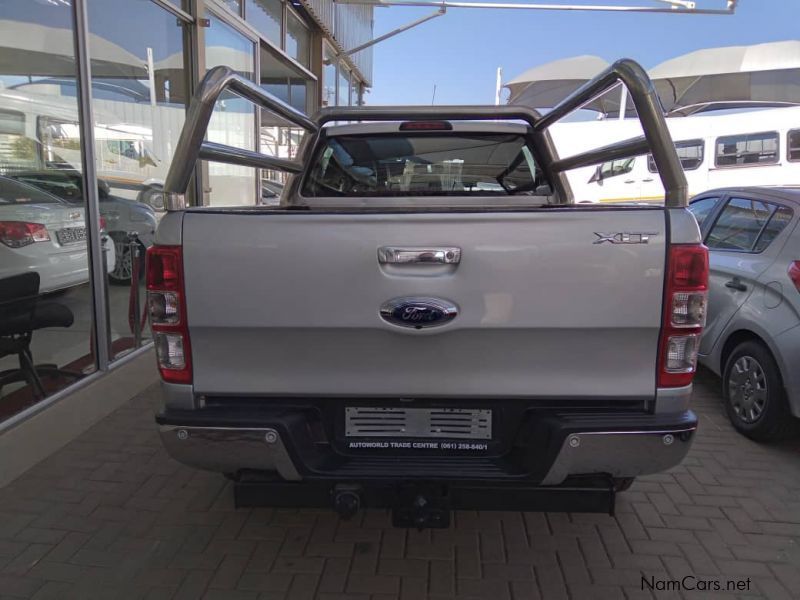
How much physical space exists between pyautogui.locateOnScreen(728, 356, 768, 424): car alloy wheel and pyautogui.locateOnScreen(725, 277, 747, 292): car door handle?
0.48m

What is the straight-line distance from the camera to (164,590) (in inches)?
102

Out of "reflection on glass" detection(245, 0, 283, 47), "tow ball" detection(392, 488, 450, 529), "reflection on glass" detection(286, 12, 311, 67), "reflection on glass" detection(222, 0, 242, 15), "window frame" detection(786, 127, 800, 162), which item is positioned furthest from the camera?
"window frame" detection(786, 127, 800, 162)

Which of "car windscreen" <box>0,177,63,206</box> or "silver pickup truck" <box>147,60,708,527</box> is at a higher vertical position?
"car windscreen" <box>0,177,63,206</box>

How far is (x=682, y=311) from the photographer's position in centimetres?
220

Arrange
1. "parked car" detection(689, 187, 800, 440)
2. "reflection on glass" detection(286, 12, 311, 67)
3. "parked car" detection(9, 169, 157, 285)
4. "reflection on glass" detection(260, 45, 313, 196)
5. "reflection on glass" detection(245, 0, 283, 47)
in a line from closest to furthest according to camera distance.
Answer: "parked car" detection(689, 187, 800, 440) → "parked car" detection(9, 169, 157, 285) → "reflection on glass" detection(245, 0, 283, 47) → "reflection on glass" detection(260, 45, 313, 196) → "reflection on glass" detection(286, 12, 311, 67)

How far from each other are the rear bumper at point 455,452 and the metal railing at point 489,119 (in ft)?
2.71

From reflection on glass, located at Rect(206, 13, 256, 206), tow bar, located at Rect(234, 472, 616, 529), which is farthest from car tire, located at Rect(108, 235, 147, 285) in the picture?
tow bar, located at Rect(234, 472, 616, 529)

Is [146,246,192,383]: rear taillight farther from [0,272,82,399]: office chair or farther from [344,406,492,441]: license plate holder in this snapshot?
[0,272,82,399]: office chair

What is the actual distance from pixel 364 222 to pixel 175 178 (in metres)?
0.79

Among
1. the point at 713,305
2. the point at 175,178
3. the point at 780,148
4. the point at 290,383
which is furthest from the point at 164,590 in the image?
the point at 780,148

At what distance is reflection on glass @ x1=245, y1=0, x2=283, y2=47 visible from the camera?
8780mm

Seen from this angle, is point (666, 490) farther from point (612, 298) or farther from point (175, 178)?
point (175, 178)

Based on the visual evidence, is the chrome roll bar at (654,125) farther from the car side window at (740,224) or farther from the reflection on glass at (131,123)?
the reflection on glass at (131,123)

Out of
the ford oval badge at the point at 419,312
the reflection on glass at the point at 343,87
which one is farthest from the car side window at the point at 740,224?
the reflection on glass at the point at 343,87
